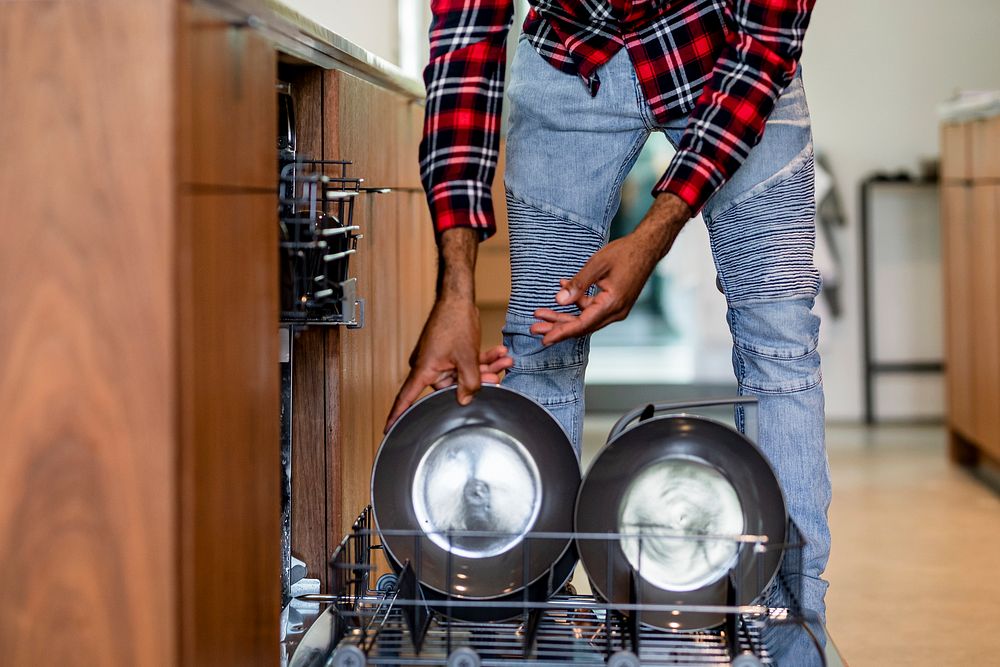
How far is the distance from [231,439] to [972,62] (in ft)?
14.1

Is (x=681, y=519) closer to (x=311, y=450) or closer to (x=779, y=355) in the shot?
(x=779, y=355)

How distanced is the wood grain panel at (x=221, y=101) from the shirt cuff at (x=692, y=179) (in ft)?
1.52

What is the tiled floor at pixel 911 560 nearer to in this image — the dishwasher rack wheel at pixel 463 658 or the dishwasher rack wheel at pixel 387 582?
the dishwasher rack wheel at pixel 387 582

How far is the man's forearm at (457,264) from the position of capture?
1261 mm

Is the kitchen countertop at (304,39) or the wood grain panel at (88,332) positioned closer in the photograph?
the wood grain panel at (88,332)

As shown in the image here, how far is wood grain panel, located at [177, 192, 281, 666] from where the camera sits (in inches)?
35.0

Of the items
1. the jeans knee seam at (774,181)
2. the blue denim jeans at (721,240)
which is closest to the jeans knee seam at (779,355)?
the blue denim jeans at (721,240)

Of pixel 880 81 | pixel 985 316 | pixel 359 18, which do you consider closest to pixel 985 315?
pixel 985 316

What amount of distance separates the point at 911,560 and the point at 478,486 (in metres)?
1.54

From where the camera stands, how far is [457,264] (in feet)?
4.23

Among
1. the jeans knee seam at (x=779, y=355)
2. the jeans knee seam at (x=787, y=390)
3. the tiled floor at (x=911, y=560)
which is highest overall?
the jeans knee seam at (x=779, y=355)

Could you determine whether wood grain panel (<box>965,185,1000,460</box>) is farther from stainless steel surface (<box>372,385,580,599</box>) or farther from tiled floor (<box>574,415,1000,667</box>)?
stainless steel surface (<box>372,385,580,599</box>)

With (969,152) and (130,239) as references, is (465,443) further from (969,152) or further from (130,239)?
(969,152)

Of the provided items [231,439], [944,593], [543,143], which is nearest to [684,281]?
[944,593]
